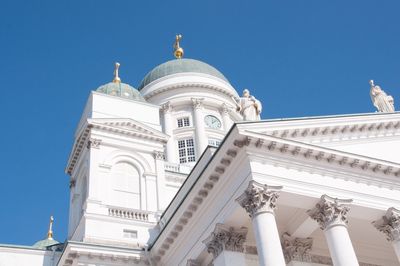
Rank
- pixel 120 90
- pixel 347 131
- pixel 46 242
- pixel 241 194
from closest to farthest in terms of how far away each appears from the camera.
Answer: pixel 241 194 → pixel 347 131 → pixel 120 90 → pixel 46 242

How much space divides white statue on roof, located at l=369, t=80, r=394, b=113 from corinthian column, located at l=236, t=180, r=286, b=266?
313 inches

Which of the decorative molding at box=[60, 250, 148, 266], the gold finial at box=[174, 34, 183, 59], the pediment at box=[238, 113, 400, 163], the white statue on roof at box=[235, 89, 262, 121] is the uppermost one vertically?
the gold finial at box=[174, 34, 183, 59]

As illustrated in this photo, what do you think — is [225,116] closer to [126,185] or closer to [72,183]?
[72,183]

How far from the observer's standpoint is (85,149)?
26.1 metres

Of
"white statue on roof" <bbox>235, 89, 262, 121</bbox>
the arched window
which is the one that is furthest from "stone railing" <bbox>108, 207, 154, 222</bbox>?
"white statue on roof" <bbox>235, 89, 262, 121</bbox>

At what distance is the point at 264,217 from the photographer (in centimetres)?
1528

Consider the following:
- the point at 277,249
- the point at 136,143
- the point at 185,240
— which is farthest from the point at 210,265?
the point at 136,143

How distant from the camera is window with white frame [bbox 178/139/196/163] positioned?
35656mm

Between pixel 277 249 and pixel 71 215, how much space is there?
14.5m

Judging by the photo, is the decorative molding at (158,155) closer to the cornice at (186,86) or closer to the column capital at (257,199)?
the column capital at (257,199)

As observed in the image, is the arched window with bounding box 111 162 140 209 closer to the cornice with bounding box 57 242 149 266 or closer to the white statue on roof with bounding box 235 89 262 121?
the cornice with bounding box 57 242 149 266

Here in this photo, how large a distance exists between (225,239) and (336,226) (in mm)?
3455

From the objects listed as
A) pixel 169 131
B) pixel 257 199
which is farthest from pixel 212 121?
pixel 257 199

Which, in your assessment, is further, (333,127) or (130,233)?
(130,233)
